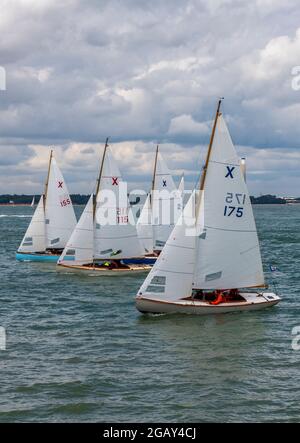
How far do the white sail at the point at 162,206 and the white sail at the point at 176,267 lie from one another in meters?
24.4

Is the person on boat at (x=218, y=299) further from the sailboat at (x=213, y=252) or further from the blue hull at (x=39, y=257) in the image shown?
the blue hull at (x=39, y=257)

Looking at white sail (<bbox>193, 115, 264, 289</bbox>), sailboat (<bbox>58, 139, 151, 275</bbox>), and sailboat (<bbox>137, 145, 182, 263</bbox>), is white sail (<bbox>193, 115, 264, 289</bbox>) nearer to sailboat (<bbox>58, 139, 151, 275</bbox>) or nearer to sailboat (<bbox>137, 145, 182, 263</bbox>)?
sailboat (<bbox>58, 139, 151, 275</bbox>)

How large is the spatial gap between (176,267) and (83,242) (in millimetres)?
18574

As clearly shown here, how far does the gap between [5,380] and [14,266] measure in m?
36.6

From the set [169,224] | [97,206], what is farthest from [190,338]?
[169,224]

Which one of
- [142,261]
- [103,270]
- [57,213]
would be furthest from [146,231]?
[103,270]

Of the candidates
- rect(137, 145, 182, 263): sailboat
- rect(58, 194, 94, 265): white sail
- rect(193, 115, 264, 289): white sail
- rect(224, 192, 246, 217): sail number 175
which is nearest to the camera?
rect(193, 115, 264, 289): white sail

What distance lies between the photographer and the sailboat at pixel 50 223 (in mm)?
61875

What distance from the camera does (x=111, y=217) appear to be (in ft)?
170

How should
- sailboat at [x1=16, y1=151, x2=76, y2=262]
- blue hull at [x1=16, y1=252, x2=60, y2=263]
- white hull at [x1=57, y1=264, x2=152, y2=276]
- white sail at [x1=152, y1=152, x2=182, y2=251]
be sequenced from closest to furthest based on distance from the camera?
white hull at [x1=57, y1=264, x2=152, y2=276], white sail at [x1=152, y1=152, x2=182, y2=251], blue hull at [x1=16, y1=252, x2=60, y2=263], sailboat at [x1=16, y1=151, x2=76, y2=262]

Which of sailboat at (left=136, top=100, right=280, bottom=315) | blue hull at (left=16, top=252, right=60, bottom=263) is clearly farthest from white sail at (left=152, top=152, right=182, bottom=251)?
sailboat at (left=136, top=100, right=280, bottom=315)

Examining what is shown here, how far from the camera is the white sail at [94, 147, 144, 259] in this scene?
5098cm

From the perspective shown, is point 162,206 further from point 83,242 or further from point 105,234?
point 83,242
